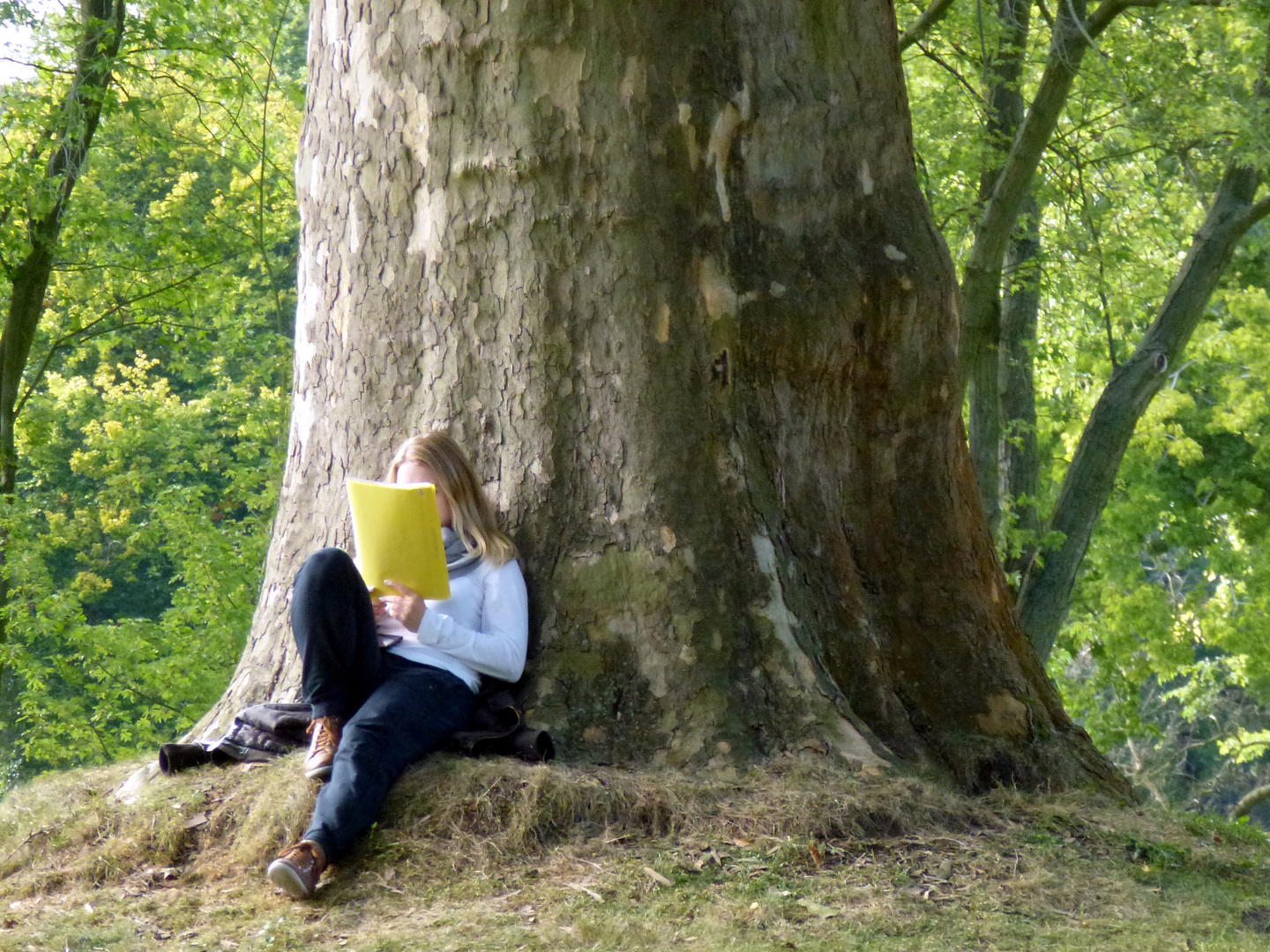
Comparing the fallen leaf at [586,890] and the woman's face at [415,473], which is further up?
the woman's face at [415,473]

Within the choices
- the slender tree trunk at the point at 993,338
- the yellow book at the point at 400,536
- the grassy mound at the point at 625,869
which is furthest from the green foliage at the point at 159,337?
the grassy mound at the point at 625,869

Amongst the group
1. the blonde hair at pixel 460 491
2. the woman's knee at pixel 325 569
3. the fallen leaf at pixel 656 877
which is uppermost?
the blonde hair at pixel 460 491

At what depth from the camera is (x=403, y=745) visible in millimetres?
4059

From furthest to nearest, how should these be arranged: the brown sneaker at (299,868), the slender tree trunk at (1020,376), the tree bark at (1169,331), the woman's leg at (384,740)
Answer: the slender tree trunk at (1020,376)
the tree bark at (1169,331)
the woman's leg at (384,740)
the brown sneaker at (299,868)

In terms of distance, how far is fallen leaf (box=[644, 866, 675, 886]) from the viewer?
3.60 meters

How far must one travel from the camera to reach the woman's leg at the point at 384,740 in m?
3.73

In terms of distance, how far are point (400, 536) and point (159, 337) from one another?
40.6 ft

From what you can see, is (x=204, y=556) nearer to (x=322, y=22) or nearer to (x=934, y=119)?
(x=934, y=119)

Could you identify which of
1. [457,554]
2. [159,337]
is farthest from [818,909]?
[159,337]

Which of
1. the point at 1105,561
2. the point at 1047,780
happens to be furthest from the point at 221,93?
the point at 1105,561

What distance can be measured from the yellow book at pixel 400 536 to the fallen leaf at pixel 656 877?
3.71 feet

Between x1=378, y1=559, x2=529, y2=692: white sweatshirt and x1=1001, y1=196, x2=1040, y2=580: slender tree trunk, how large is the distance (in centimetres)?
795

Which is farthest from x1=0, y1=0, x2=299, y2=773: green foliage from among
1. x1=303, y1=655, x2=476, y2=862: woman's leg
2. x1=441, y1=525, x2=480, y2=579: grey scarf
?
x1=303, y1=655, x2=476, y2=862: woman's leg

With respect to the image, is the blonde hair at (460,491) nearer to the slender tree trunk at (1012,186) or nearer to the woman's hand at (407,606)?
the woman's hand at (407,606)
